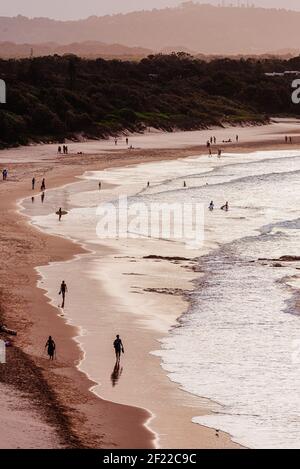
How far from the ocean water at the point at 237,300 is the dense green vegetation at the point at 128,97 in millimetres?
26909

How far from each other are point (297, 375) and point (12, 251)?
58.7ft

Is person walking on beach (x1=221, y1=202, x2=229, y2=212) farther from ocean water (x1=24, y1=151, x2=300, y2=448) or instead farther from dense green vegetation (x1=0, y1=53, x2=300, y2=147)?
dense green vegetation (x1=0, y1=53, x2=300, y2=147)

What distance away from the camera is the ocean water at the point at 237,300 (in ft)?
74.6

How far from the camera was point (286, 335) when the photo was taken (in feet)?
93.7

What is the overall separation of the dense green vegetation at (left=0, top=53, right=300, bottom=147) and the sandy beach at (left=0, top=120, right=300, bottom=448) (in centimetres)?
4607

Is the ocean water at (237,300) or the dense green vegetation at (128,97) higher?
the dense green vegetation at (128,97)

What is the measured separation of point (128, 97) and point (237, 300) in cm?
8698

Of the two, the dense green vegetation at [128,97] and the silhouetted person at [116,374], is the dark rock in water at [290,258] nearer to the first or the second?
the silhouetted person at [116,374]

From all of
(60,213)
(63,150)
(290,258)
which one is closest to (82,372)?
(290,258)

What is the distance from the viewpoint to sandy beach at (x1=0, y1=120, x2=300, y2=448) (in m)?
20.4

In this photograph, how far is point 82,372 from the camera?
24688mm

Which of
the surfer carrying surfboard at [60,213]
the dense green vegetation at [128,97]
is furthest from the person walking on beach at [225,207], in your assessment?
the dense green vegetation at [128,97]

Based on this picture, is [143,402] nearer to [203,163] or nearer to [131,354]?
[131,354]

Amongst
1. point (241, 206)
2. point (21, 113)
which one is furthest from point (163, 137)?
point (241, 206)
